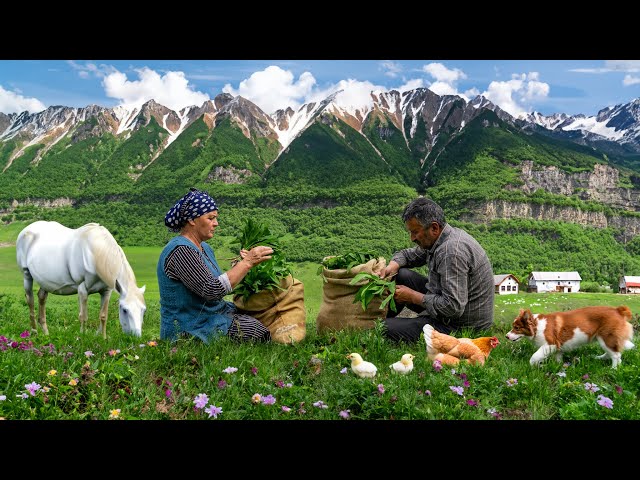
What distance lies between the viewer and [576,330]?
194 inches

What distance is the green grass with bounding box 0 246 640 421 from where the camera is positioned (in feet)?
12.5

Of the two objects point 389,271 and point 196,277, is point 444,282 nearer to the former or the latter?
point 389,271

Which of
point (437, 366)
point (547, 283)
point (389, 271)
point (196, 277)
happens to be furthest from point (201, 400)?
point (547, 283)

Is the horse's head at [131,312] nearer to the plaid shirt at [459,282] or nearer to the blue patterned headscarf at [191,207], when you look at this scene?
the blue patterned headscarf at [191,207]

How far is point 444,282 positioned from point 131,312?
4.44m

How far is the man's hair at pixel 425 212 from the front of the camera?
5551 millimetres

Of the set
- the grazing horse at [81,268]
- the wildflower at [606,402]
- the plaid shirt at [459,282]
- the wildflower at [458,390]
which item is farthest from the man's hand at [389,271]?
the grazing horse at [81,268]

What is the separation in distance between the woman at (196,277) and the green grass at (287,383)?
221mm

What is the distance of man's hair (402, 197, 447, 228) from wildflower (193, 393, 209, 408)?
112 inches

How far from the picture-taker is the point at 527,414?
13.1 ft

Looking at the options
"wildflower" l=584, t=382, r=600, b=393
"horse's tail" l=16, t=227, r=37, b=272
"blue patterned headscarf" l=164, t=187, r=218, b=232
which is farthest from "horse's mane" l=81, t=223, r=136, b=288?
"wildflower" l=584, t=382, r=600, b=393

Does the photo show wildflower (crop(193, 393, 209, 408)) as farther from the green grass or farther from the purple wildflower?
the purple wildflower

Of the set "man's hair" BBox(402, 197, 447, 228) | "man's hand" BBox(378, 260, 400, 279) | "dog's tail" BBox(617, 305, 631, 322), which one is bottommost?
"dog's tail" BBox(617, 305, 631, 322)

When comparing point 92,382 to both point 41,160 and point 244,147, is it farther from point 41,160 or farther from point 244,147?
point 244,147
